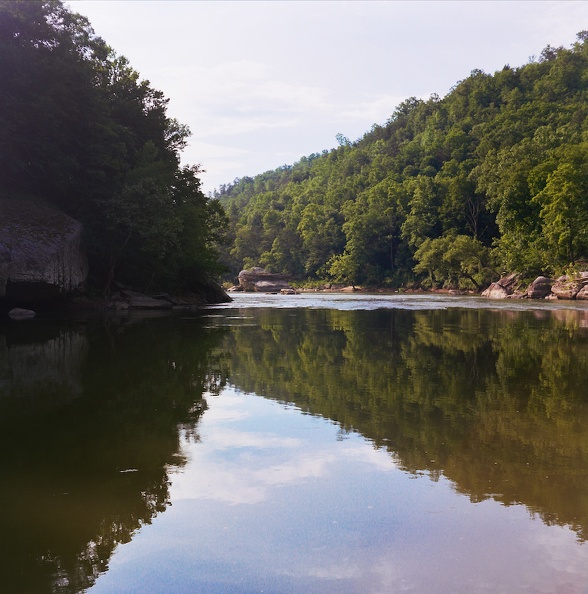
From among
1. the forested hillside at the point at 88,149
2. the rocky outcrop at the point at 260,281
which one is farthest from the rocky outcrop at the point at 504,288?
the rocky outcrop at the point at 260,281

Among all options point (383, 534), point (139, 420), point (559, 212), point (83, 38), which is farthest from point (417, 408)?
point (559, 212)

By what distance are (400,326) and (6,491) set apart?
19333mm

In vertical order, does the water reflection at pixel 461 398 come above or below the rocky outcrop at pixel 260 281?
below

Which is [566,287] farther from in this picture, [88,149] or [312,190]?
[312,190]

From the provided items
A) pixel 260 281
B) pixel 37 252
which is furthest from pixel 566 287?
pixel 260 281

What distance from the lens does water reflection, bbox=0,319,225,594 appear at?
3916 millimetres

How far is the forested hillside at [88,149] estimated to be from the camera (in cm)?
2984

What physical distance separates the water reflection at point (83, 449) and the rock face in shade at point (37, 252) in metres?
13.4

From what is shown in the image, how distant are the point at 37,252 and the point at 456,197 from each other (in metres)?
76.4

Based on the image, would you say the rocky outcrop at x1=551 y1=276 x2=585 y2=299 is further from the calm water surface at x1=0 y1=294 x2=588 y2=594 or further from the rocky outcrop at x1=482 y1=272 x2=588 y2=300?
the calm water surface at x1=0 y1=294 x2=588 y2=594

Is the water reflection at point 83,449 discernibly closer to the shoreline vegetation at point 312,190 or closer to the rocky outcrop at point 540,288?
the shoreline vegetation at point 312,190

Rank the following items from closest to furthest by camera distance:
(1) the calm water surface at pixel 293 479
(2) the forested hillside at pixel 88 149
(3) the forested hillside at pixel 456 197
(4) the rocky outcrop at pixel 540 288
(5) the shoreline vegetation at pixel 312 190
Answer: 1. (1) the calm water surface at pixel 293 479
2. (2) the forested hillside at pixel 88 149
3. (5) the shoreline vegetation at pixel 312 190
4. (4) the rocky outcrop at pixel 540 288
5. (3) the forested hillside at pixel 456 197

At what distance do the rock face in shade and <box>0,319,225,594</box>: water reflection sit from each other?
13.4m

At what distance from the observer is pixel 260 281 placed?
109 m
